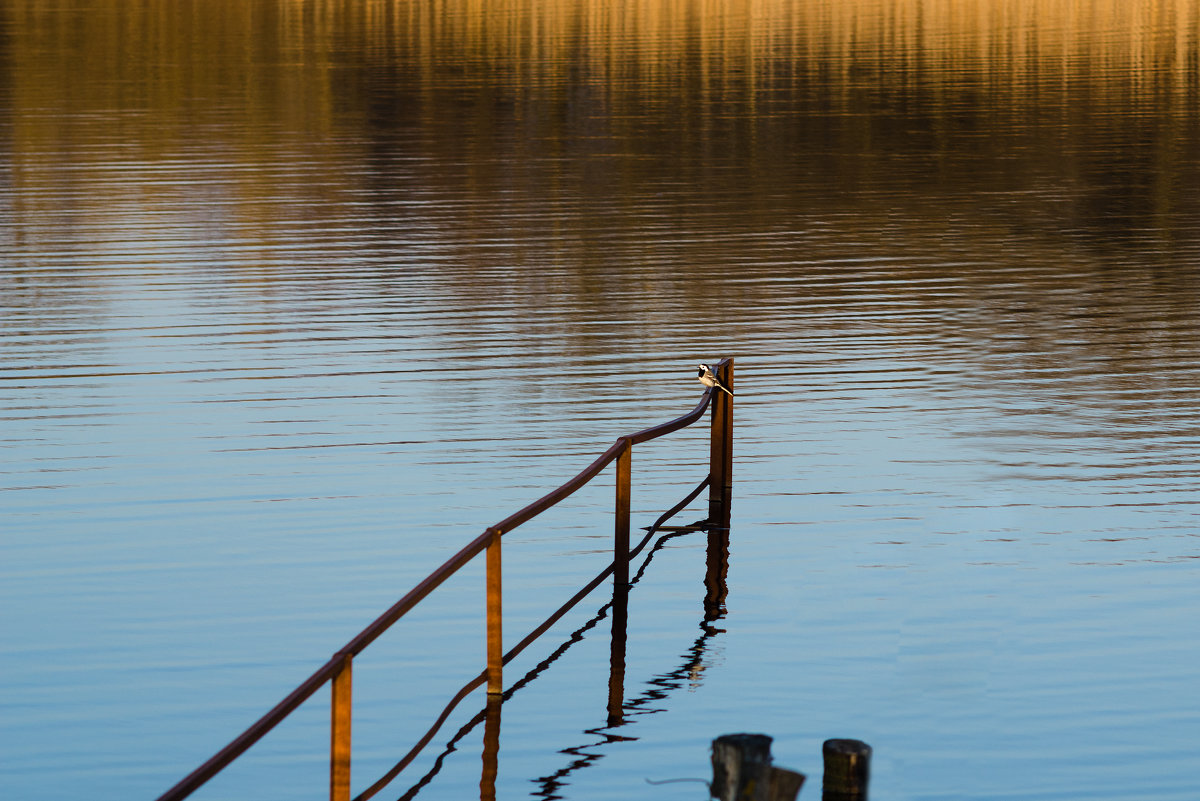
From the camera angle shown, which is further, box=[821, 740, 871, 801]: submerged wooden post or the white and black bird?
the white and black bird

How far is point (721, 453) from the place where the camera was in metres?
15.3

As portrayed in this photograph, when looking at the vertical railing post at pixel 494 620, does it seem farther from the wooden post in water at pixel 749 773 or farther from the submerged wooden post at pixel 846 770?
the wooden post in water at pixel 749 773

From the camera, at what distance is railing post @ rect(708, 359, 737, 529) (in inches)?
589

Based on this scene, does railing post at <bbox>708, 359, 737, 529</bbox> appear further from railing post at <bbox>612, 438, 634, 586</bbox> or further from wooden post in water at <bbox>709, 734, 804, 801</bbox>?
wooden post in water at <bbox>709, 734, 804, 801</bbox>

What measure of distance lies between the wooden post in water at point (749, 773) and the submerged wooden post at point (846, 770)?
1.13 ft

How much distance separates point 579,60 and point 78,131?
1054 inches

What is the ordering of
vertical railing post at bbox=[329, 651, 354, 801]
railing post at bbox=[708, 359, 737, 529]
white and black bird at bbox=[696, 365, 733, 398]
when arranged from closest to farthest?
vertical railing post at bbox=[329, 651, 354, 801]
white and black bird at bbox=[696, 365, 733, 398]
railing post at bbox=[708, 359, 737, 529]

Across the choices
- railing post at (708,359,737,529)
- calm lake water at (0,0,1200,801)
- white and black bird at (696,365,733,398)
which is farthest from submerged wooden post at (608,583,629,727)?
white and black bird at (696,365,733,398)

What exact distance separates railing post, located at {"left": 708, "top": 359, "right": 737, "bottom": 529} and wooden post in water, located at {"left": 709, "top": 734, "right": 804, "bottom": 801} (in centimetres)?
801

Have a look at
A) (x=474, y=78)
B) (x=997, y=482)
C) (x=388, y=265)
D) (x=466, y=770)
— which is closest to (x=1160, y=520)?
(x=997, y=482)

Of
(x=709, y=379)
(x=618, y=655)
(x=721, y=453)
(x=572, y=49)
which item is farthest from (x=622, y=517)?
(x=572, y=49)

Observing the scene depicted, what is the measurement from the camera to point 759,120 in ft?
179

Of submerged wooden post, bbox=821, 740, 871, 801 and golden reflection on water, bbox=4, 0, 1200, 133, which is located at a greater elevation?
golden reflection on water, bbox=4, 0, 1200, 133

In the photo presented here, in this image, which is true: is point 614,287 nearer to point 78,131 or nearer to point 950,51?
point 78,131
